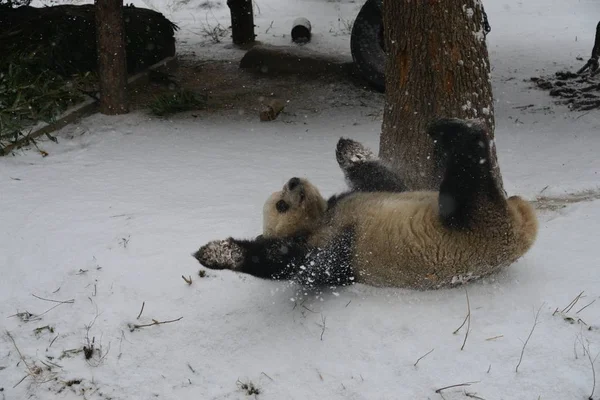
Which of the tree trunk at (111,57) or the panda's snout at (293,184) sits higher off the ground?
the tree trunk at (111,57)

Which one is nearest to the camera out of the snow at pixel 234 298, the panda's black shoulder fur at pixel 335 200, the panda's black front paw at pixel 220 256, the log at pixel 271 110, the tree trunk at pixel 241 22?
the snow at pixel 234 298

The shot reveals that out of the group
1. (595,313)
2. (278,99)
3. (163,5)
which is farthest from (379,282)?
(163,5)

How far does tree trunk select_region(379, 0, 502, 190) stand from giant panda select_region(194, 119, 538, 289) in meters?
0.53

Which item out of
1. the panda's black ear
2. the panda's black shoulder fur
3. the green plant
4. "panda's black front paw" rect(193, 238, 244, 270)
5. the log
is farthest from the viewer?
the log

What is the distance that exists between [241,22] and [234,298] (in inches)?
319

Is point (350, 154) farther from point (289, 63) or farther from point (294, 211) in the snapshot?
point (289, 63)

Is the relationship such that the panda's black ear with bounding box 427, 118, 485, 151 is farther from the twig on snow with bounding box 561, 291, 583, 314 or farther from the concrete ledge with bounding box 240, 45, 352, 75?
the concrete ledge with bounding box 240, 45, 352, 75

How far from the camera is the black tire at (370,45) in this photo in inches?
319

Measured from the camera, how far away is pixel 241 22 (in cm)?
1073

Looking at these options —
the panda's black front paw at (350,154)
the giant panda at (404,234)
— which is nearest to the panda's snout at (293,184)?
the giant panda at (404,234)

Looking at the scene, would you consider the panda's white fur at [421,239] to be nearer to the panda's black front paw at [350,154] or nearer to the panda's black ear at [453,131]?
the panda's black ear at [453,131]

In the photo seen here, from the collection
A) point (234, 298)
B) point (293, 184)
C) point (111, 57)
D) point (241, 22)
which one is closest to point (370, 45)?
point (241, 22)

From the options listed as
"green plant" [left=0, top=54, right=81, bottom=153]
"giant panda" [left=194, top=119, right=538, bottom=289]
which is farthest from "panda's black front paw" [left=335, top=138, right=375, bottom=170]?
"green plant" [left=0, top=54, right=81, bottom=153]

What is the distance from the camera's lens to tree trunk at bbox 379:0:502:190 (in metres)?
4.01
